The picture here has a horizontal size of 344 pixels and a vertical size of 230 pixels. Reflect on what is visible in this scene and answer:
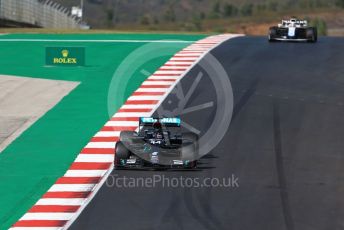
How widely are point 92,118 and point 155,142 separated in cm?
473

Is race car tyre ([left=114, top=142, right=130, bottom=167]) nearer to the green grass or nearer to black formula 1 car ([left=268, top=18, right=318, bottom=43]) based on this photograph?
the green grass

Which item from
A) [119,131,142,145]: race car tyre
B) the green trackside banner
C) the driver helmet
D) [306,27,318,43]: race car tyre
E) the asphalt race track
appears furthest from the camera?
[306,27,318,43]: race car tyre

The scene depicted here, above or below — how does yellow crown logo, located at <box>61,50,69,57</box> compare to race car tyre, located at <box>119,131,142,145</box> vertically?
above

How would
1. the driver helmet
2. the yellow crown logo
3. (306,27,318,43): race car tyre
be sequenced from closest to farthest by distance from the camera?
the driver helmet → the yellow crown logo → (306,27,318,43): race car tyre

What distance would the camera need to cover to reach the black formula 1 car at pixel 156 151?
17391 millimetres

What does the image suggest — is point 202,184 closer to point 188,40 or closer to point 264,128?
point 264,128

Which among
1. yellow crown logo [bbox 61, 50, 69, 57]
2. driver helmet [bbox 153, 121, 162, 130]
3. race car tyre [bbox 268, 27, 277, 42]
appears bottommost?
driver helmet [bbox 153, 121, 162, 130]

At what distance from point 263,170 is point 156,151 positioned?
2.23m

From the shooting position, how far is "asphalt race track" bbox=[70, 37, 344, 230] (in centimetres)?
1428

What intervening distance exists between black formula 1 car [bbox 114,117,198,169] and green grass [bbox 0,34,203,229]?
55.9 inches

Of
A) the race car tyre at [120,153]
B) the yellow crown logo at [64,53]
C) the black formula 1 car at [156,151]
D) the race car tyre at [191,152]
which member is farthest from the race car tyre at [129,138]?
the yellow crown logo at [64,53]

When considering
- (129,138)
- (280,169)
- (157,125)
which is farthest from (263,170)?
(129,138)

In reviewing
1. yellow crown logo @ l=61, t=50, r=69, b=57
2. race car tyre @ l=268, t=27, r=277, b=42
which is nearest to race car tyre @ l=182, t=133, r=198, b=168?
yellow crown logo @ l=61, t=50, r=69, b=57

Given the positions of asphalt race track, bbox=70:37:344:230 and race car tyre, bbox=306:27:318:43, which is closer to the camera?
asphalt race track, bbox=70:37:344:230
